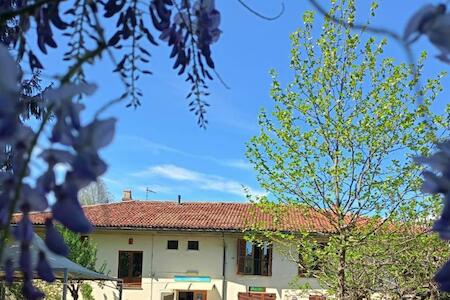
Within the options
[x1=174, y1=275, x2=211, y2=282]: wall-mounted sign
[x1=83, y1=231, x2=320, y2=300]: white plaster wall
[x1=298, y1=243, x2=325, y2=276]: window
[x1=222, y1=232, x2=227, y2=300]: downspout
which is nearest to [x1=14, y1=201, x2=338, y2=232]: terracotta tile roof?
[x1=83, y1=231, x2=320, y2=300]: white plaster wall

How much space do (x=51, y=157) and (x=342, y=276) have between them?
931cm

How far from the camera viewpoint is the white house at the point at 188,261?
1970 centimetres

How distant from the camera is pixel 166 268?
2034 cm

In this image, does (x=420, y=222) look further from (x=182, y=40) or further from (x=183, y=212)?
(x=183, y=212)

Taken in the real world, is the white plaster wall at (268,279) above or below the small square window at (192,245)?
below

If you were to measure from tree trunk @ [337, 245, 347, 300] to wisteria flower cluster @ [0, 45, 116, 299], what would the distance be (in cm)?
884

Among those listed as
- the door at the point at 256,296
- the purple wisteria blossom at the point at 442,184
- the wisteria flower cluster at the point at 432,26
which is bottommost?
the door at the point at 256,296

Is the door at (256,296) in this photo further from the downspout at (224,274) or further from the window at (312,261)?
the window at (312,261)

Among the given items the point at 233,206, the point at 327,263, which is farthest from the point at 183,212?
the point at 327,263

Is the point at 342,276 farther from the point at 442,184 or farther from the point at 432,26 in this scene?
the point at 432,26

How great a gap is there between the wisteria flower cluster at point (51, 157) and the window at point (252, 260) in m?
19.4

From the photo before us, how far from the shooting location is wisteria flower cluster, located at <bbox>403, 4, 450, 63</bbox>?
0.66 m

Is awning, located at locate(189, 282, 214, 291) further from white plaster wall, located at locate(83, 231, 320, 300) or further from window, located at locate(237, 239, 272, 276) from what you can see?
window, located at locate(237, 239, 272, 276)

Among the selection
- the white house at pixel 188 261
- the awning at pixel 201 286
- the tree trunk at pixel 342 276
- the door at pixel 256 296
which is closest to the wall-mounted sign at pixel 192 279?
the white house at pixel 188 261
